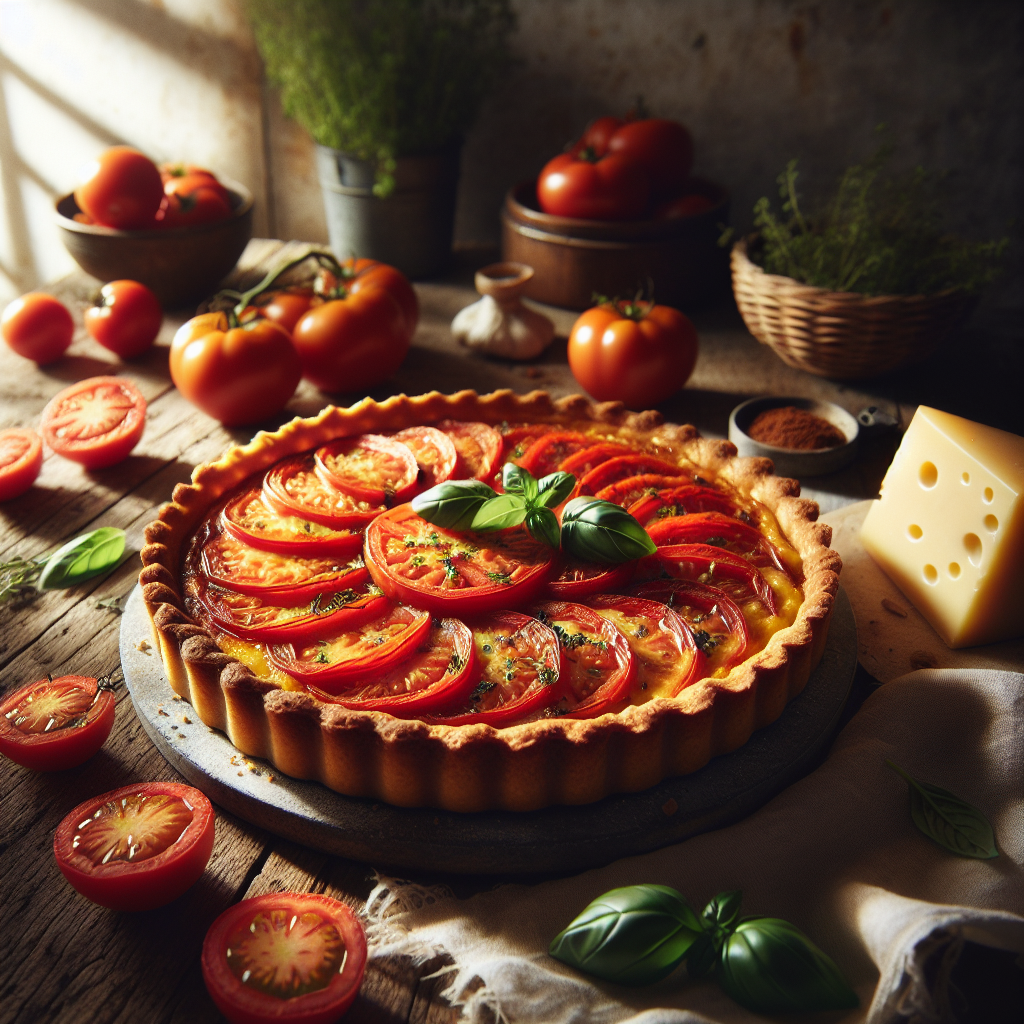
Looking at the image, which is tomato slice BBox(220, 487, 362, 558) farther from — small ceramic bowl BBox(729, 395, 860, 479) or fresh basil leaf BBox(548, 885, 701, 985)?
small ceramic bowl BBox(729, 395, 860, 479)

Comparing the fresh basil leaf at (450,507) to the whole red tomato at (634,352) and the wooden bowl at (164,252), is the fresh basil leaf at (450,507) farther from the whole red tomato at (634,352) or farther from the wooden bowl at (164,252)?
the wooden bowl at (164,252)

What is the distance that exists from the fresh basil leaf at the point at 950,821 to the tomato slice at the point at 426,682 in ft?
3.83

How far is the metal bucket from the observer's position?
18.0ft

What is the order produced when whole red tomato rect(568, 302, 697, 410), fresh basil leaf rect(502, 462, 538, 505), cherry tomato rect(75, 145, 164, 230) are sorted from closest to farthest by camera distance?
fresh basil leaf rect(502, 462, 538, 505) < whole red tomato rect(568, 302, 697, 410) < cherry tomato rect(75, 145, 164, 230)

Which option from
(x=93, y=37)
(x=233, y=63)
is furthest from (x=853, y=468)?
(x=93, y=37)

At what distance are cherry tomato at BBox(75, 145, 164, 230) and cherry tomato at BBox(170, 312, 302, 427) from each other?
4.01 feet

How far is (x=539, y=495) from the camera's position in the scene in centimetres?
290

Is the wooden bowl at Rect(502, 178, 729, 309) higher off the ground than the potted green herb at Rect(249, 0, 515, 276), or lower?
lower

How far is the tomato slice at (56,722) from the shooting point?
2418 mm

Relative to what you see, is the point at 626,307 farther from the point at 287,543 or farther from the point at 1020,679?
the point at 1020,679

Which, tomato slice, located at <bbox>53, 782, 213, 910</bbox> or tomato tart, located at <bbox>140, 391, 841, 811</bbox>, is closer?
tomato slice, located at <bbox>53, 782, 213, 910</bbox>

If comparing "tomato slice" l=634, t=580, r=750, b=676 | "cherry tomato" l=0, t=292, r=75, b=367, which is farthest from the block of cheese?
"cherry tomato" l=0, t=292, r=75, b=367

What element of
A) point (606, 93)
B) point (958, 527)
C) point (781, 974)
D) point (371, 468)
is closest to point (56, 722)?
point (371, 468)

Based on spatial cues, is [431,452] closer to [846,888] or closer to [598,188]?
[846,888]
